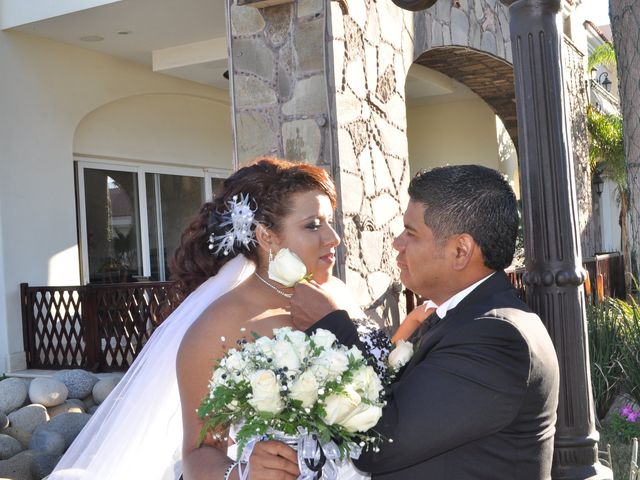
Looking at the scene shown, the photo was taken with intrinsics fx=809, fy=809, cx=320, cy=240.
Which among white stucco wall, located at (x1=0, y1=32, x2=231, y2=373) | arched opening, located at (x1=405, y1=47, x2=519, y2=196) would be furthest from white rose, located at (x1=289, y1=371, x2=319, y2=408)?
arched opening, located at (x1=405, y1=47, x2=519, y2=196)

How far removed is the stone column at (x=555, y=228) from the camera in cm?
249

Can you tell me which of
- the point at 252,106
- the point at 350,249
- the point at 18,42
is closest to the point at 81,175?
the point at 18,42

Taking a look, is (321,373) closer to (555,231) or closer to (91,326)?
(555,231)

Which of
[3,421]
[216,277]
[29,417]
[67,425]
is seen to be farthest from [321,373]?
[29,417]

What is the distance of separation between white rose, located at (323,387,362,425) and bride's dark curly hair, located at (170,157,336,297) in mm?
1378

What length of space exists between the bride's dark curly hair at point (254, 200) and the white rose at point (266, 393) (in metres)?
1.34

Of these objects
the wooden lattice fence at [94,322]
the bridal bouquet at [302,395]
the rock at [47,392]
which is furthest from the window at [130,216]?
the bridal bouquet at [302,395]

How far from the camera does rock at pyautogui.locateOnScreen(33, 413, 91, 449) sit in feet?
23.0

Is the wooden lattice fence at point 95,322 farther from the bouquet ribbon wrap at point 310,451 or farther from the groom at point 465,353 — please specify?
the bouquet ribbon wrap at point 310,451

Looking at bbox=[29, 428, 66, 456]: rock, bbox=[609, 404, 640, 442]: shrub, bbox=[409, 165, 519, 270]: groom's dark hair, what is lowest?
bbox=[29, 428, 66, 456]: rock

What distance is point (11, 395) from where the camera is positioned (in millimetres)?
8055

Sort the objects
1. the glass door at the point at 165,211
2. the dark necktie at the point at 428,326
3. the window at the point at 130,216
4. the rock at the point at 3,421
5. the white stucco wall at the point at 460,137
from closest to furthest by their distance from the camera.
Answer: the dark necktie at the point at 428,326 < the rock at the point at 3,421 < the window at the point at 130,216 < the glass door at the point at 165,211 < the white stucco wall at the point at 460,137

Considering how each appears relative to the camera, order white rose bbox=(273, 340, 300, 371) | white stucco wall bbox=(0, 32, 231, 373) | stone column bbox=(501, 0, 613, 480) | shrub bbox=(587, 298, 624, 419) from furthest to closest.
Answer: white stucco wall bbox=(0, 32, 231, 373), shrub bbox=(587, 298, 624, 419), stone column bbox=(501, 0, 613, 480), white rose bbox=(273, 340, 300, 371)

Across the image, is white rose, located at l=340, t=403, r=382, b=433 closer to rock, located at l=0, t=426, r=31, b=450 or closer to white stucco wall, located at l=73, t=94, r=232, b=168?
rock, located at l=0, t=426, r=31, b=450
